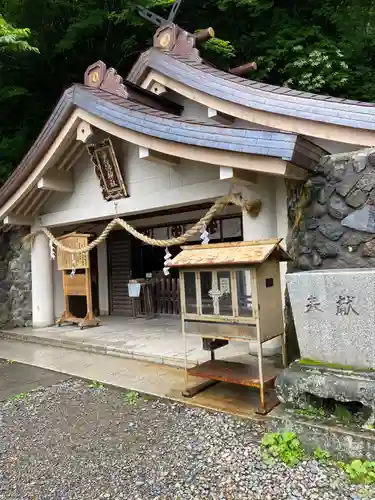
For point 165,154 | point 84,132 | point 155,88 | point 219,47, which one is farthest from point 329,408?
point 219,47

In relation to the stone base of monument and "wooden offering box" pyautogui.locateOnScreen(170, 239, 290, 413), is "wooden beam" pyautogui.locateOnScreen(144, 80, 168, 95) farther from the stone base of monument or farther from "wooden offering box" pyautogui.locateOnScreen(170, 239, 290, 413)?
the stone base of monument

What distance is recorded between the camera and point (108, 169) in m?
7.69

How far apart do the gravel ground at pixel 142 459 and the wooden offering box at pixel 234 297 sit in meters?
0.61

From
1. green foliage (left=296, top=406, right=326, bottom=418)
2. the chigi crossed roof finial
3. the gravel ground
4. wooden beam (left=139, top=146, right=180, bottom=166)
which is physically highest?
the chigi crossed roof finial

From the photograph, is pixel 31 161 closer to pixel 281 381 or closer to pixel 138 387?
pixel 138 387

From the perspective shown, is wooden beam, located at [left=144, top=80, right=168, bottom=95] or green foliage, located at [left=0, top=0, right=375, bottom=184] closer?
wooden beam, located at [left=144, top=80, right=168, bottom=95]

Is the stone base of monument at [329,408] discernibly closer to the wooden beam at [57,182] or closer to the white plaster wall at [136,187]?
the white plaster wall at [136,187]

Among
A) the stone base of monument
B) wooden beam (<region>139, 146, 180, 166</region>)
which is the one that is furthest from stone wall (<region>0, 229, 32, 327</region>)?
the stone base of monument

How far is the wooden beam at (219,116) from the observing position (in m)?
6.93

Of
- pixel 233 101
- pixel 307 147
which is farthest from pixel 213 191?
pixel 307 147

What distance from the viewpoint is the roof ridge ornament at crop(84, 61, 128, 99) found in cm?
712

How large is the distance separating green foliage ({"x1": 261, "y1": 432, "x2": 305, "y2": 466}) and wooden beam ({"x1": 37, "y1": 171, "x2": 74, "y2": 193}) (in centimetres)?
690

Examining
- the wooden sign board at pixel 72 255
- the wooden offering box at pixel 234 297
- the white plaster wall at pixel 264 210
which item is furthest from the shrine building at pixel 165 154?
the wooden offering box at pixel 234 297

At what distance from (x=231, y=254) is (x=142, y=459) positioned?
85.4 inches
